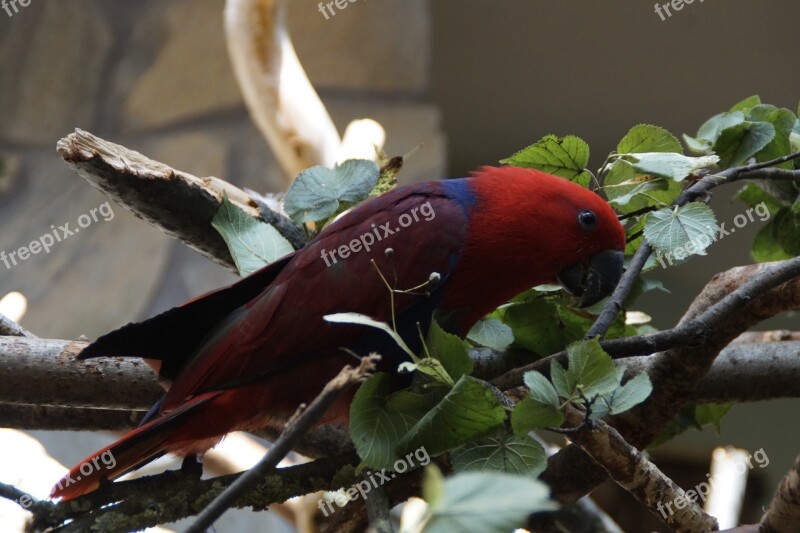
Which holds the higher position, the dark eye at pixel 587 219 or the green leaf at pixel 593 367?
the dark eye at pixel 587 219

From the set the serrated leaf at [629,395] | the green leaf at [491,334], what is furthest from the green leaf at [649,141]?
the serrated leaf at [629,395]

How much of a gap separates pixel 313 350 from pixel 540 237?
0.42 m

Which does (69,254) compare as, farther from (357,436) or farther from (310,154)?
(357,436)

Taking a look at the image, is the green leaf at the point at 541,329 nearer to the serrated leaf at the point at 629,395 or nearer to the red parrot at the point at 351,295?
the red parrot at the point at 351,295

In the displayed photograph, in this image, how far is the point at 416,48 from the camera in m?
3.97

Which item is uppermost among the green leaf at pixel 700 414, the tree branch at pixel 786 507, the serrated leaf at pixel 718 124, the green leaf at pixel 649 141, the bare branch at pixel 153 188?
the bare branch at pixel 153 188

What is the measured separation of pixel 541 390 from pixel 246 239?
0.67 meters

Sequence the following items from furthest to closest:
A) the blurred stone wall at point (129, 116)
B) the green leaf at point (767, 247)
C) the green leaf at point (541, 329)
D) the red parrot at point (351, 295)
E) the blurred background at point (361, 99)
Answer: the blurred stone wall at point (129, 116)
the blurred background at point (361, 99)
the green leaf at point (767, 247)
the green leaf at point (541, 329)
the red parrot at point (351, 295)

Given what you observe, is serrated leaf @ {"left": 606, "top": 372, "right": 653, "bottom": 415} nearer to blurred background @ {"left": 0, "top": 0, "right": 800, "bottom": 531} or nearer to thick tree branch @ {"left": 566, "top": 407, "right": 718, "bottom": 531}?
thick tree branch @ {"left": 566, "top": 407, "right": 718, "bottom": 531}

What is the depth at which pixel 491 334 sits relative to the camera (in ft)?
4.61

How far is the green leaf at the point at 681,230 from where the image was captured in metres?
1.21

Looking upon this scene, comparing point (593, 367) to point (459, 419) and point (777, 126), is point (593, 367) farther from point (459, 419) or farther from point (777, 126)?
point (777, 126)

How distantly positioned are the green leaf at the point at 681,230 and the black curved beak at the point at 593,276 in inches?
4.5

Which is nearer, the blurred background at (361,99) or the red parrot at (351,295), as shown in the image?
the red parrot at (351,295)
